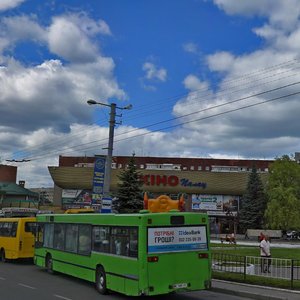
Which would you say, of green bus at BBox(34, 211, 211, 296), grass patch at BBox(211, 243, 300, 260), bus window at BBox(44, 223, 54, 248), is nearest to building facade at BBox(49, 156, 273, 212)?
grass patch at BBox(211, 243, 300, 260)

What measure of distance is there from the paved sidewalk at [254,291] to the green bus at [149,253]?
4.58 feet

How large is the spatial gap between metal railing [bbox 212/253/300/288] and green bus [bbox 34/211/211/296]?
3.84 m

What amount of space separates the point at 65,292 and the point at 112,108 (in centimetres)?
1577

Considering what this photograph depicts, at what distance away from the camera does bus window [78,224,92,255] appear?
57.0ft

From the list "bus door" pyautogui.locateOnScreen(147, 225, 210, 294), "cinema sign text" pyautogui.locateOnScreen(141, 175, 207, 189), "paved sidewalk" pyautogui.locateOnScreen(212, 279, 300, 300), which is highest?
"cinema sign text" pyautogui.locateOnScreen(141, 175, 207, 189)

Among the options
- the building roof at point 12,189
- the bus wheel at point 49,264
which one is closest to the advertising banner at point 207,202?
the building roof at point 12,189

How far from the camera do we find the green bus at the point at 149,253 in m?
13.8

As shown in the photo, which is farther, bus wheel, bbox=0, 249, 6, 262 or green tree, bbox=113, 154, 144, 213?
green tree, bbox=113, 154, 144, 213

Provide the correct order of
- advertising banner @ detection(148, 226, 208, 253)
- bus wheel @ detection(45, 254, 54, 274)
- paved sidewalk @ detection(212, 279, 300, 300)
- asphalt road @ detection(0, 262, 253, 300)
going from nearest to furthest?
advertising banner @ detection(148, 226, 208, 253)
paved sidewalk @ detection(212, 279, 300, 300)
asphalt road @ detection(0, 262, 253, 300)
bus wheel @ detection(45, 254, 54, 274)

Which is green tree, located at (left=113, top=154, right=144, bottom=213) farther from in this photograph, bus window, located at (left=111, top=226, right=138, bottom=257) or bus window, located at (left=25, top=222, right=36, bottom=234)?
bus window, located at (left=111, top=226, right=138, bottom=257)

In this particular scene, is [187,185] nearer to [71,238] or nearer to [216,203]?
[216,203]

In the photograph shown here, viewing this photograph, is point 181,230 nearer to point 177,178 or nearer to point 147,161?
point 177,178

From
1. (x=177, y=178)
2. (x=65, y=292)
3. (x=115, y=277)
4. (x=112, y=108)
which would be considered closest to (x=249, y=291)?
(x=115, y=277)

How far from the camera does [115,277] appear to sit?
14875mm
